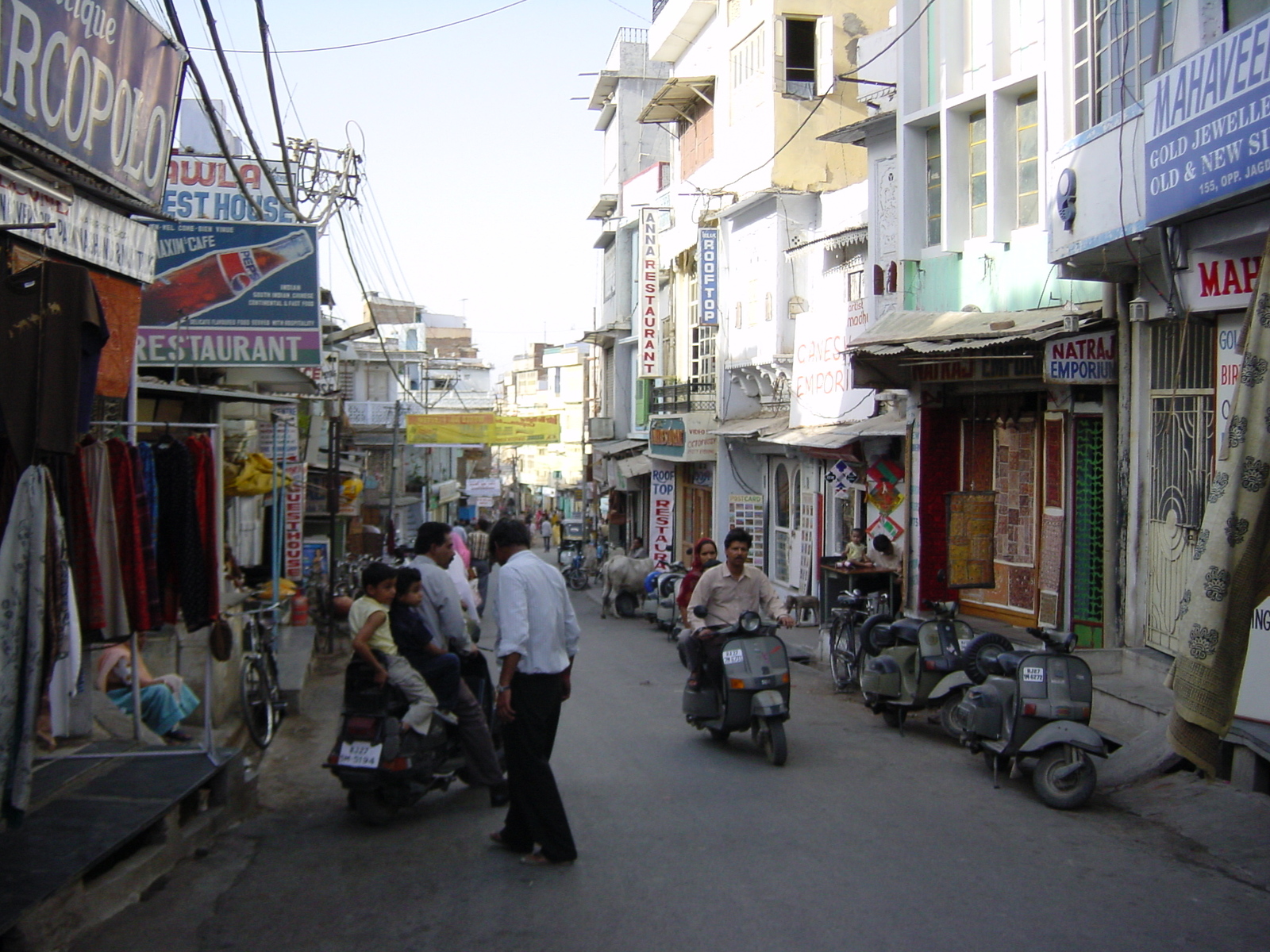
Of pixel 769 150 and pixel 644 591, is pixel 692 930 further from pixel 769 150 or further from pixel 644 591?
pixel 769 150

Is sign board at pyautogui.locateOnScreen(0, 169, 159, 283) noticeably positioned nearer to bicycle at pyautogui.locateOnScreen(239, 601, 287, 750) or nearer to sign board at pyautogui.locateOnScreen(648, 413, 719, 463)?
bicycle at pyautogui.locateOnScreen(239, 601, 287, 750)

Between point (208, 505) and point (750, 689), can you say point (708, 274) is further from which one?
point (208, 505)

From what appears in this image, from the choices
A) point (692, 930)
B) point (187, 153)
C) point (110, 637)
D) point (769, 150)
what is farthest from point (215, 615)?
point (769, 150)

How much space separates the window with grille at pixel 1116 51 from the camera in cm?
888

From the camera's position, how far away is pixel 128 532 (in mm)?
6039

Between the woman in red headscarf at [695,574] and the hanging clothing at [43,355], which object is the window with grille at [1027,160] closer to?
the woman in red headscarf at [695,574]

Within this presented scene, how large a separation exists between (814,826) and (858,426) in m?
10.8

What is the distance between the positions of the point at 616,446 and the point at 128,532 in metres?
30.1

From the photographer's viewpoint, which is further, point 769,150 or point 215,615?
point 769,150

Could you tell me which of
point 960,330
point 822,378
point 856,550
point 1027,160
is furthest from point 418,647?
point 822,378

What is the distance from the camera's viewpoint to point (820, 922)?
498cm

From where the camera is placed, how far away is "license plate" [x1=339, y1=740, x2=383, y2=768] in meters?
6.51

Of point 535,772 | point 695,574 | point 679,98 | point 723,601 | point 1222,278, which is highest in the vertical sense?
point 679,98

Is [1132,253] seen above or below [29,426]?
above
